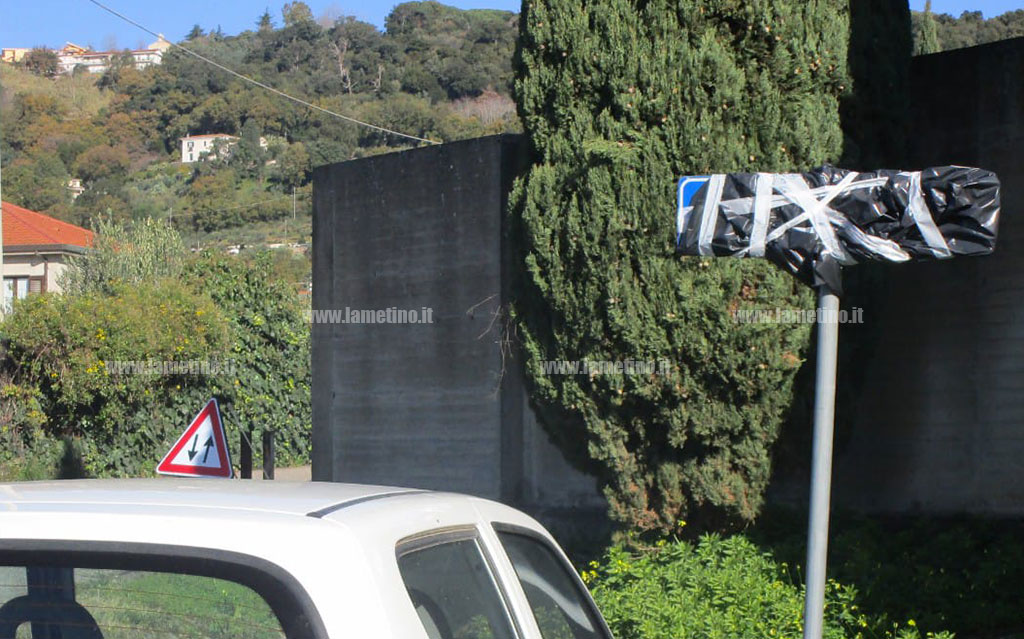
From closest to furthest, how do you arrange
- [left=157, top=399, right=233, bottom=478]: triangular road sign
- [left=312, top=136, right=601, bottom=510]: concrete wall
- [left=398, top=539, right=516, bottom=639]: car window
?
[left=398, top=539, right=516, bottom=639]: car window
[left=157, top=399, right=233, bottom=478]: triangular road sign
[left=312, top=136, right=601, bottom=510]: concrete wall

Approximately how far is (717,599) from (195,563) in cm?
449

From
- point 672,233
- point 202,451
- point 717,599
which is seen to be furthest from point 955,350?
point 202,451

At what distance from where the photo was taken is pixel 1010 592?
19.7 ft

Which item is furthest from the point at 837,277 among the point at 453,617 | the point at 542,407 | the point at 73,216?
the point at 73,216

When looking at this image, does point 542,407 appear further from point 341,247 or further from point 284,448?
point 284,448

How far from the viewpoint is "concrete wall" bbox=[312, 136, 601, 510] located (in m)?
9.64

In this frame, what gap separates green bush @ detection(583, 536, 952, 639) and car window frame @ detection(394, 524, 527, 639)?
3484 millimetres

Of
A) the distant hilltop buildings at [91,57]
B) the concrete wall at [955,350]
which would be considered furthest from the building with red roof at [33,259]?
the distant hilltop buildings at [91,57]

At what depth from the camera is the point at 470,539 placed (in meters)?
2.52

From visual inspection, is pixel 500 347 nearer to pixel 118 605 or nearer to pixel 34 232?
pixel 118 605
